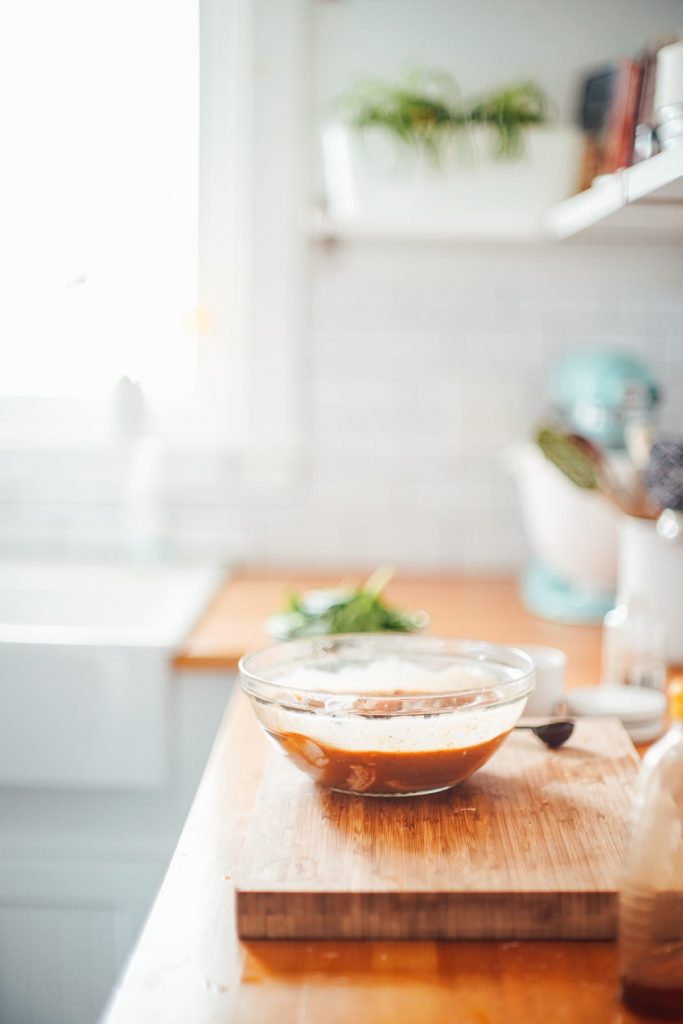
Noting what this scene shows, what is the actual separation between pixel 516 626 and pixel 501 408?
513 mm

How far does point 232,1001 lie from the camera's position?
655 mm

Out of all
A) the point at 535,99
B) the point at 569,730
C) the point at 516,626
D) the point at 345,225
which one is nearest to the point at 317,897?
the point at 569,730

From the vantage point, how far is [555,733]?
101 centimetres

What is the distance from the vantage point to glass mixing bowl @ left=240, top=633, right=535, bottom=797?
0.85 m

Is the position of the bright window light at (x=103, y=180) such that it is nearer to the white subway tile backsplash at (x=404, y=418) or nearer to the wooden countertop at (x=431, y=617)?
the white subway tile backsplash at (x=404, y=418)

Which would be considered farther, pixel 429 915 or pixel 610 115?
pixel 610 115

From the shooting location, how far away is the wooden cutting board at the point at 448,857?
2.39ft

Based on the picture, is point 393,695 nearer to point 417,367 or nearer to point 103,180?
point 417,367

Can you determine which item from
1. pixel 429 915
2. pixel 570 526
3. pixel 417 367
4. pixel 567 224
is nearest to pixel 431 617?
pixel 570 526

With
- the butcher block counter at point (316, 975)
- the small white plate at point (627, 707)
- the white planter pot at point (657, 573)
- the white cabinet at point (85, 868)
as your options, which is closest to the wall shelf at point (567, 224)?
the white planter pot at point (657, 573)

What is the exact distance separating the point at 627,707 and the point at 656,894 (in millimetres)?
541

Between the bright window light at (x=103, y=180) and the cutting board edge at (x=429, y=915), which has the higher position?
the bright window light at (x=103, y=180)

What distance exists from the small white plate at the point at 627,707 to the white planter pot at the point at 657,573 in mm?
222

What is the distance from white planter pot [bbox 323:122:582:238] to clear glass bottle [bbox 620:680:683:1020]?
133 cm
